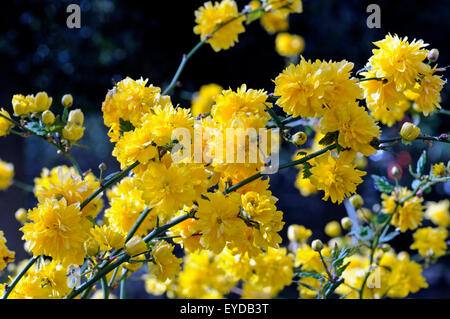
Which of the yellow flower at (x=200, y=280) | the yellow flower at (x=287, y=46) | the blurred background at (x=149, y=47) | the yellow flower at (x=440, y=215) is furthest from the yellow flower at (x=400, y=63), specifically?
the blurred background at (x=149, y=47)

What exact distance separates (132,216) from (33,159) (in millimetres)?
3795

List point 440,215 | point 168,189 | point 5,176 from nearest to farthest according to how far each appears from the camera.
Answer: point 168,189 < point 5,176 < point 440,215

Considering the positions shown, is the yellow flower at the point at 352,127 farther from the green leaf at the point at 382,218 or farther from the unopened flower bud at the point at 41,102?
the unopened flower bud at the point at 41,102

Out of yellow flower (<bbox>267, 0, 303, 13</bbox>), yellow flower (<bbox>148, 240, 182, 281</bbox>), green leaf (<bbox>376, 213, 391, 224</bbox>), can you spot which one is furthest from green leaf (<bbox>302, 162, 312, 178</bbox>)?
yellow flower (<bbox>267, 0, 303, 13</bbox>)

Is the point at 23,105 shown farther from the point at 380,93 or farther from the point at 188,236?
the point at 380,93

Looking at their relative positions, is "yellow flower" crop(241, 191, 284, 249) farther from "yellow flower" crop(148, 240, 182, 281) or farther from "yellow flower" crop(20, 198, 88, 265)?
"yellow flower" crop(20, 198, 88, 265)

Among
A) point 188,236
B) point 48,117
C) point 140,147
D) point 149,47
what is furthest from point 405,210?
point 149,47

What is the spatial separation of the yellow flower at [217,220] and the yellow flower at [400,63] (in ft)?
0.95

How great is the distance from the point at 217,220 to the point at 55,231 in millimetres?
222

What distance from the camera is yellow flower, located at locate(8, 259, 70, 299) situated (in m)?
0.68

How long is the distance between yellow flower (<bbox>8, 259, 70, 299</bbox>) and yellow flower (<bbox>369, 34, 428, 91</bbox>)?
0.58 meters

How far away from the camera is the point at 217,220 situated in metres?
0.56
